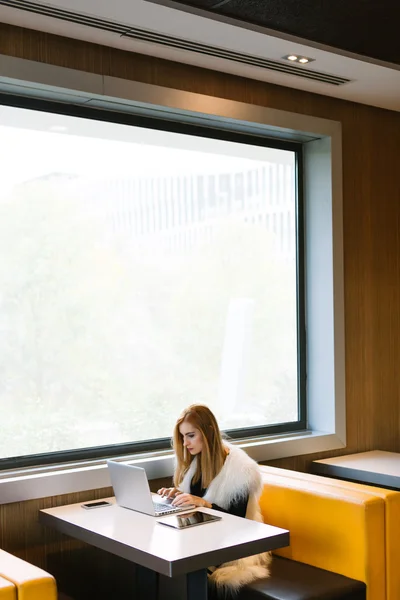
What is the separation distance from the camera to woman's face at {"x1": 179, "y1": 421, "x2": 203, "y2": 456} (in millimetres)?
3350

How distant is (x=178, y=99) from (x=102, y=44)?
464 mm

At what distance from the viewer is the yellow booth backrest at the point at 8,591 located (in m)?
2.26

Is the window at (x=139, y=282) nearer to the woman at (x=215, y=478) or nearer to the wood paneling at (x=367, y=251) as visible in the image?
the wood paneling at (x=367, y=251)

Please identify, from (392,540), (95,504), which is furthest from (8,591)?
(392,540)

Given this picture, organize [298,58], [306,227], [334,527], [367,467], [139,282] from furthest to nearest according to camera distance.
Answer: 1. [306,227]
2. [367,467]
3. [139,282]
4. [298,58]
5. [334,527]

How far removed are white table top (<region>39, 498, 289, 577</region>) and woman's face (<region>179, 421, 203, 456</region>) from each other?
0.32 metres

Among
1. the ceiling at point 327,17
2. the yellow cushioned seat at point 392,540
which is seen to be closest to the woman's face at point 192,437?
the yellow cushioned seat at point 392,540

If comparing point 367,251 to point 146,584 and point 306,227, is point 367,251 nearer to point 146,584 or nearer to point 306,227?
point 306,227

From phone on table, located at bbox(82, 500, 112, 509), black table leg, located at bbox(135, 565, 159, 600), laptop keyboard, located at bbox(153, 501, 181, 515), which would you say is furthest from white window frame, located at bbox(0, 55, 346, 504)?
black table leg, located at bbox(135, 565, 159, 600)

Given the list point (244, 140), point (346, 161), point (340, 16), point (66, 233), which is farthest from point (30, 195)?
point (340, 16)

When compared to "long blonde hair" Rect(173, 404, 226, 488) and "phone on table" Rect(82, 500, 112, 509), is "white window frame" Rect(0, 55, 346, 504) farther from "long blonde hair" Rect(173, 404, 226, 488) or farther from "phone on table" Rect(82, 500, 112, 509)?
"long blonde hair" Rect(173, 404, 226, 488)

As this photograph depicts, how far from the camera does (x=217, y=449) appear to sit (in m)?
3.36

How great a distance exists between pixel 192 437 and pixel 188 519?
472 mm

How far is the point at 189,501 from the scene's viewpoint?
10.4 feet
